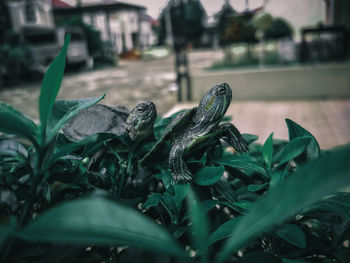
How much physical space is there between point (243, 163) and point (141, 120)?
0.68 ft

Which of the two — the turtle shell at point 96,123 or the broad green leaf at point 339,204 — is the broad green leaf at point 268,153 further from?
the turtle shell at point 96,123

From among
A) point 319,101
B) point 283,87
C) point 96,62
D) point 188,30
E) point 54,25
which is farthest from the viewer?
point 54,25

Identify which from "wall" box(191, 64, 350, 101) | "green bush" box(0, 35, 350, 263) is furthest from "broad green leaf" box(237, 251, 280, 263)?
"wall" box(191, 64, 350, 101)

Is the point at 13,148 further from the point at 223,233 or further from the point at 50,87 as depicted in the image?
the point at 223,233

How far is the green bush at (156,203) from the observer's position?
29 cm

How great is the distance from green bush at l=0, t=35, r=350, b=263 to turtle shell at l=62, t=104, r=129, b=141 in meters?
0.05

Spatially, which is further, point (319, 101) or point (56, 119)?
point (319, 101)

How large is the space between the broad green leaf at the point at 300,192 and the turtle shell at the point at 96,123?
1.37 feet

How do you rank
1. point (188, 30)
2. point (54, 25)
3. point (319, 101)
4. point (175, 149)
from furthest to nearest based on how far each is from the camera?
1. point (54, 25)
2. point (188, 30)
3. point (319, 101)
4. point (175, 149)

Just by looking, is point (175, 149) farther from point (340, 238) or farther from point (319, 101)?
point (319, 101)

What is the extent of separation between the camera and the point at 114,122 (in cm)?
71

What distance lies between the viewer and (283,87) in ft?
19.8

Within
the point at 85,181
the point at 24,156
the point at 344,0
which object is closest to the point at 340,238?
the point at 85,181

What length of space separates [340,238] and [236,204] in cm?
20
